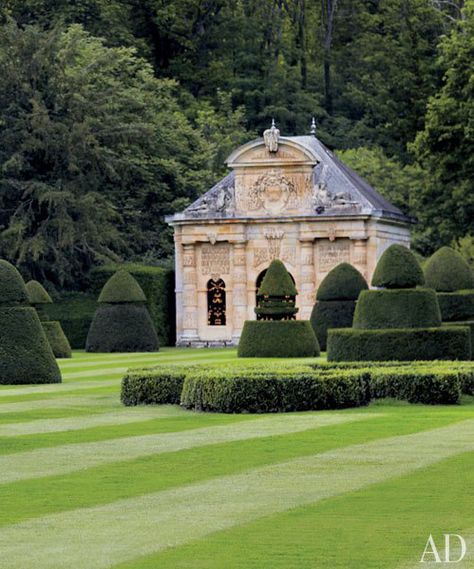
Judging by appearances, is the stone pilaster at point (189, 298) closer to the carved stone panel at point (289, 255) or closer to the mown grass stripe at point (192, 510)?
the carved stone panel at point (289, 255)

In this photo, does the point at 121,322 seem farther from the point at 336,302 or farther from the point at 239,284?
the point at 239,284

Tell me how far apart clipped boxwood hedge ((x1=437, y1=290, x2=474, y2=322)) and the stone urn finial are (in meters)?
19.2

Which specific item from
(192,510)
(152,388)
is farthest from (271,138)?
(192,510)

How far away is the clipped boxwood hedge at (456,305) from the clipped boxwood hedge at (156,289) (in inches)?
801

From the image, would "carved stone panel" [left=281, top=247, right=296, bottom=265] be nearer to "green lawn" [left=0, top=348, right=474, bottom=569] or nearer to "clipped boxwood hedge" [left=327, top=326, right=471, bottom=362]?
"clipped boxwood hedge" [left=327, top=326, right=471, bottom=362]

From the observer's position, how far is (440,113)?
56500mm

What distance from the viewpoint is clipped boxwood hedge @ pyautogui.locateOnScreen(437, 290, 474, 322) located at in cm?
4128

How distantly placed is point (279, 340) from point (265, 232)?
1830 centimetres

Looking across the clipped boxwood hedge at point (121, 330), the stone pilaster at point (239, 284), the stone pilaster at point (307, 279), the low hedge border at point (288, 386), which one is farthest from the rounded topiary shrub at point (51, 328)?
the low hedge border at point (288, 386)

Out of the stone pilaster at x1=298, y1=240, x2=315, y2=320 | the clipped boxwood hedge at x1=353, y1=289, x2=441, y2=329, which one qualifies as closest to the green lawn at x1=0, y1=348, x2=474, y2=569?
the clipped boxwood hedge at x1=353, y1=289, x2=441, y2=329

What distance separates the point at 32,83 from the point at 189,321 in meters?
10.7

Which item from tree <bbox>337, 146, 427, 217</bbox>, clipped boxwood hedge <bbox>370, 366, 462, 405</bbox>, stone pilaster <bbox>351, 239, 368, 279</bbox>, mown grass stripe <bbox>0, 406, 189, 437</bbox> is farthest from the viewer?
tree <bbox>337, 146, 427, 217</bbox>

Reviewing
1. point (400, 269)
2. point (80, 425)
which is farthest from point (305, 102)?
point (80, 425)

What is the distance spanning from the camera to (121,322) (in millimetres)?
50469
